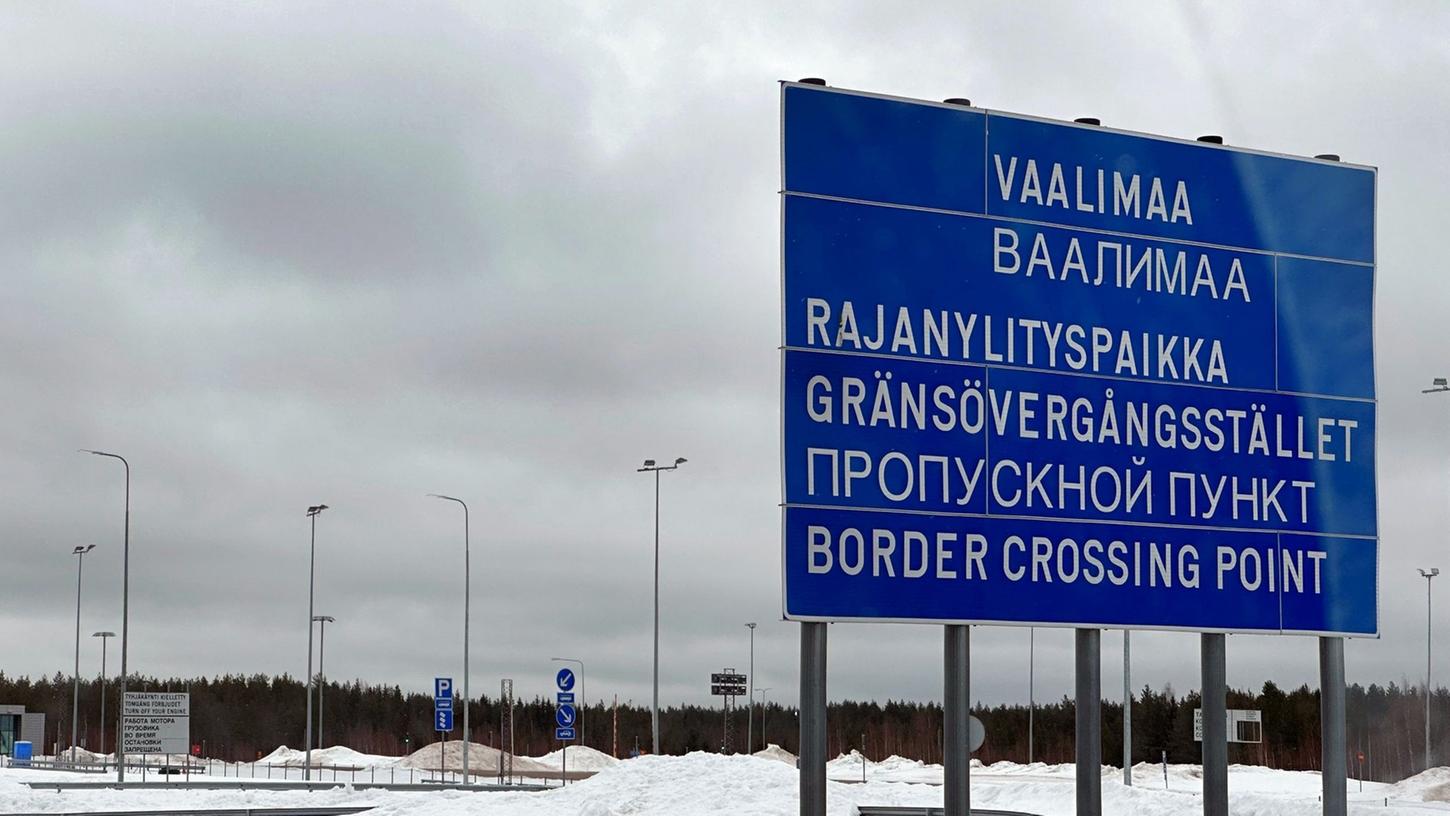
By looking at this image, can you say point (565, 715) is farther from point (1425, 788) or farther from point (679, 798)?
point (1425, 788)

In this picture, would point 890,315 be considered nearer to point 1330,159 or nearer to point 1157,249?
point 1157,249

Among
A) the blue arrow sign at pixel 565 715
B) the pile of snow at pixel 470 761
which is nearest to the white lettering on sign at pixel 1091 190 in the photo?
the blue arrow sign at pixel 565 715

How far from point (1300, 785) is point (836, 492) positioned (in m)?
58.4

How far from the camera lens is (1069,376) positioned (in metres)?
12.3

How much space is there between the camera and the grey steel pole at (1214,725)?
13211 mm

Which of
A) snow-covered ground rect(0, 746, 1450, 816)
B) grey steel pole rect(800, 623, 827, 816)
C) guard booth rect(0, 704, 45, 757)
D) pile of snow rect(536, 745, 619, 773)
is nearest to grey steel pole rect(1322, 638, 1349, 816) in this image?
grey steel pole rect(800, 623, 827, 816)

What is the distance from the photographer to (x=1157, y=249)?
498 inches

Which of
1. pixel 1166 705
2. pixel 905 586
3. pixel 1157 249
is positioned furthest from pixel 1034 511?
pixel 1166 705

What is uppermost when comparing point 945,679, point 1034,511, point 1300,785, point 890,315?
point 890,315

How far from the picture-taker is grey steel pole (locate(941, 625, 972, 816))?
1188 centimetres

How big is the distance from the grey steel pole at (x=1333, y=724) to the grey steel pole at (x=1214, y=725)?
151 millimetres

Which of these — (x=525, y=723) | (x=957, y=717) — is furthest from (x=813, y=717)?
(x=525, y=723)

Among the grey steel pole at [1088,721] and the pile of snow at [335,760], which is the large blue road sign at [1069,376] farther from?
the pile of snow at [335,760]

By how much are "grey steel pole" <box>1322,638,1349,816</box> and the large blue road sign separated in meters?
0.40
